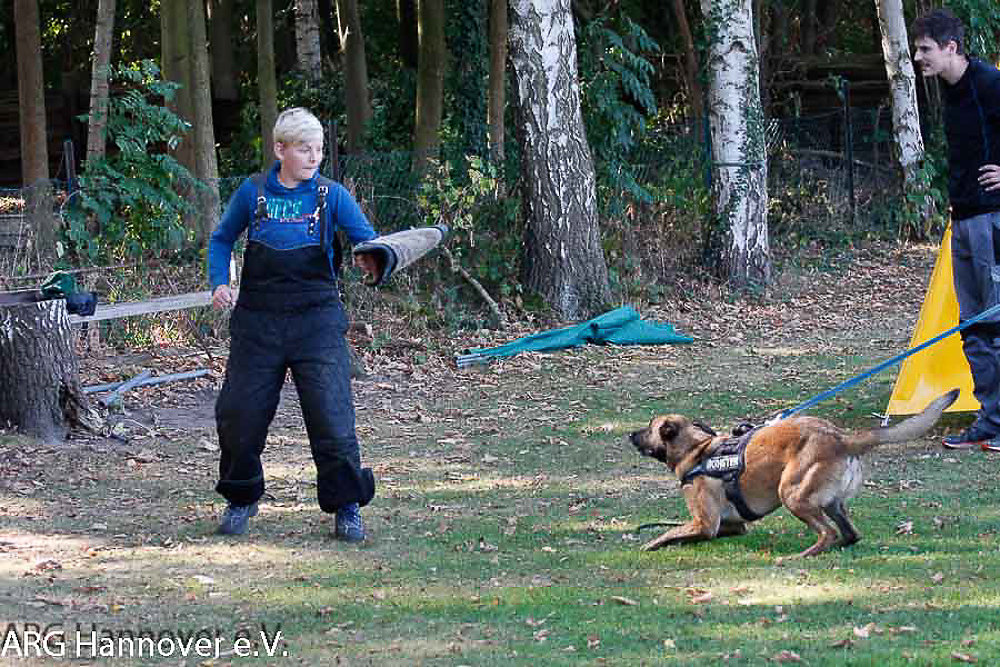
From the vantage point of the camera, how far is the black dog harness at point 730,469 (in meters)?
6.14

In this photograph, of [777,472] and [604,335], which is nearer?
[777,472]

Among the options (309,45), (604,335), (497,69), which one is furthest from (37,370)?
(309,45)

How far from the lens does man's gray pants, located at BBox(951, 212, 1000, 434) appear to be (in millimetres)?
8024

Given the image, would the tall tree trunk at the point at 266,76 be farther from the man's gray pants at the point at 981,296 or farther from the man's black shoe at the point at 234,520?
the man's black shoe at the point at 234,520

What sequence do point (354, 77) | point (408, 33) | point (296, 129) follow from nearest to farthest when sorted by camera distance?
1. point (296, 129)
2. point (354, 77)
3. point (408, 33)

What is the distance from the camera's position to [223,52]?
2680 centimetres

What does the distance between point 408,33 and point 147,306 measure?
1314 cm

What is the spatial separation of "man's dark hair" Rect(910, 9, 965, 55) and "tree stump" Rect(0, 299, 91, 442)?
5.63 metres

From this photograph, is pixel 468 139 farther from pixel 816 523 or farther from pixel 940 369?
pixel 816 523

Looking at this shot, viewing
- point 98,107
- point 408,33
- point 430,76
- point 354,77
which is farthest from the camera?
point 408,33

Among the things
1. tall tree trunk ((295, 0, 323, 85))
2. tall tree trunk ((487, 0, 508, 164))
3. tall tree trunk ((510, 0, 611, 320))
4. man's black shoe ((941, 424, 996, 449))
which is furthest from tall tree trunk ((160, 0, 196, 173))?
man's black shoe ((941, 424, 996, 449))

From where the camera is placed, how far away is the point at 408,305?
44.9 ft

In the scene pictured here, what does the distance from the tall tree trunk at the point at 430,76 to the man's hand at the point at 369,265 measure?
1132 cm

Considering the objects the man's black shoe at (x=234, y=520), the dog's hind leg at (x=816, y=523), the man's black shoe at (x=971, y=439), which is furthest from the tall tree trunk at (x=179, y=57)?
the dog's hind leg at (x=816, y=523)
